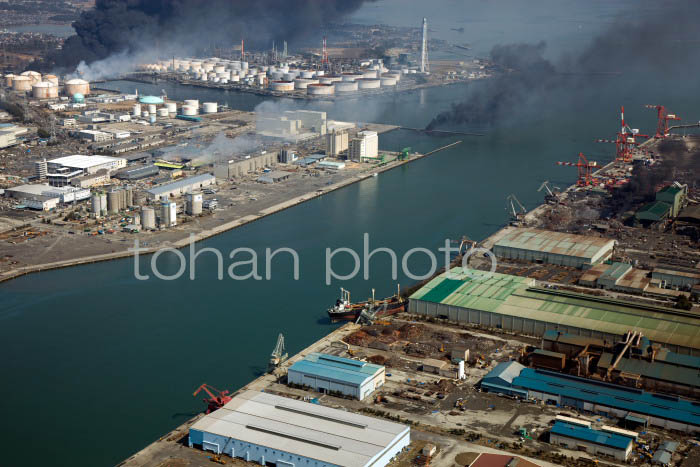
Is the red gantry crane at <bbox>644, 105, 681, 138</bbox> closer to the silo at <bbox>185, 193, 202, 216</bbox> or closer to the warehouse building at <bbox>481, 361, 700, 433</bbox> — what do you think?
the silo at <bbox>185, 193, 202, 216</bbox>

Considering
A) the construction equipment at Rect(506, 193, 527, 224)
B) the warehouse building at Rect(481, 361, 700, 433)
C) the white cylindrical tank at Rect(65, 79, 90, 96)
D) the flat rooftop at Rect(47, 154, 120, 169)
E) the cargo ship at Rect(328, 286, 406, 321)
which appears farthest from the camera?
the white cylindrical tank at Rect(65, 79, 90, 96)

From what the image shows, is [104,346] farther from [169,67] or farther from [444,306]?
[169,67]

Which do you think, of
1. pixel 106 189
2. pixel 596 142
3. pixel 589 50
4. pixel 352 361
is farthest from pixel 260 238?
pixel 589 50

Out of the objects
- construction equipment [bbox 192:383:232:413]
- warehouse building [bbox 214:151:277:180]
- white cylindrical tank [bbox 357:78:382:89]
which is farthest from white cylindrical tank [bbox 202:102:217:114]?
construction equipment [bbox 192:383:232:413]

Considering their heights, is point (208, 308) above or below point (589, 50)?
below

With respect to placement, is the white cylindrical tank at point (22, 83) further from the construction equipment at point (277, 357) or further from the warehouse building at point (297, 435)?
the warehouse building at point (297, 435)

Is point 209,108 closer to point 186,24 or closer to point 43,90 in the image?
point 43,90
